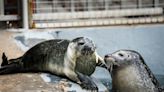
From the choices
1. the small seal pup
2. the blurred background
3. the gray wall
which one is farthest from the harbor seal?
the gray wall

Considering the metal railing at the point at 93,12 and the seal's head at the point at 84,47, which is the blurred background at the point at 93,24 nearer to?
the metal railing at the point at 93,12

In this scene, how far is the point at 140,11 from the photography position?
19.0 feet

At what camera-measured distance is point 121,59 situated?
371cm

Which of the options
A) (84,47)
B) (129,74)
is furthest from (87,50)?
(129,74)

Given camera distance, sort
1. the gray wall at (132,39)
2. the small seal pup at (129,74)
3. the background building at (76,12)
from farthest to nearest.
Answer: the background building at (76,12) → the gray wall at (132,39) → the small seal pup at (129,74)

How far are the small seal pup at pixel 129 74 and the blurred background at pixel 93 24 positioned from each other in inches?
36.8

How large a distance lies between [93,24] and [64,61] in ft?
5.88

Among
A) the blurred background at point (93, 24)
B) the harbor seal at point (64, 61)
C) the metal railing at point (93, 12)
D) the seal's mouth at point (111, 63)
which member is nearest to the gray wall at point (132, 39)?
the blurred background at point (93, 24)

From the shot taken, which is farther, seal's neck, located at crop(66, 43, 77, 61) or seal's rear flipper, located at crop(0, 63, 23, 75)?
seal's rear flipper, located at crop(0, 63, 23, 75)

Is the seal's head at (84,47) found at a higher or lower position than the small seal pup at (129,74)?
higher

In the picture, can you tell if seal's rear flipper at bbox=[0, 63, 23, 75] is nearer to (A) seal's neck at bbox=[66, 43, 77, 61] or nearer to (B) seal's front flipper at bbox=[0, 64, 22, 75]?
(B) seal's front flipper at bbox=[0, 64, 22, 75]

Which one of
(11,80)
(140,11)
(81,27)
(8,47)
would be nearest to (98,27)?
(81,27)

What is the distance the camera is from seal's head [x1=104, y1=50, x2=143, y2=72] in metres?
3.69

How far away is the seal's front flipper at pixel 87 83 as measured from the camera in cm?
352
